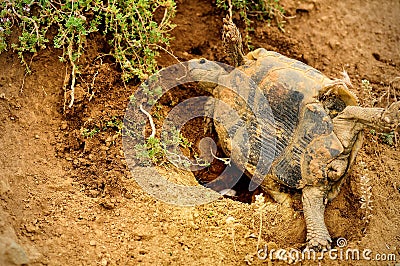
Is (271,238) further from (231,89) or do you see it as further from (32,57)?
(32,57)

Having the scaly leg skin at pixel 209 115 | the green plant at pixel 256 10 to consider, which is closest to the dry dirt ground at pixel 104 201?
the scaly leg skin at pixel 209 115

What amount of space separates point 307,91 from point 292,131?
0.32 meters

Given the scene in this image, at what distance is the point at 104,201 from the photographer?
11.6ft

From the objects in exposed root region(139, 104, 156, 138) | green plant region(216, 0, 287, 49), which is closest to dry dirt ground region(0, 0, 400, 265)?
exposed root region(139, 104, 156, 138)

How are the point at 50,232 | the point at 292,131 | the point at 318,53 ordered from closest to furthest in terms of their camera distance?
the point at 50,232 → the point at 292,131 → the point at 318,53

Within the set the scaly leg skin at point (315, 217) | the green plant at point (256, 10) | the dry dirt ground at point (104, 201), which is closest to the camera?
the dry dirt ground at point (104, 201)

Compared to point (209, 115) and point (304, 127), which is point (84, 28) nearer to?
point (209, 115)

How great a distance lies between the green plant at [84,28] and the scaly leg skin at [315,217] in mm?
1612

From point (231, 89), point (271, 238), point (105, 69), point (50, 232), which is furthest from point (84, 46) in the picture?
point (271, 238)

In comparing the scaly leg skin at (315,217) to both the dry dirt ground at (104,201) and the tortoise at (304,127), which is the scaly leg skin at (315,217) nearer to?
the tortoise at (304,127)

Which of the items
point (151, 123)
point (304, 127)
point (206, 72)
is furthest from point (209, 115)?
point (304, 127)

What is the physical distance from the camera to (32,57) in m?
3.94

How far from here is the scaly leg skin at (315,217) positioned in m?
3.40

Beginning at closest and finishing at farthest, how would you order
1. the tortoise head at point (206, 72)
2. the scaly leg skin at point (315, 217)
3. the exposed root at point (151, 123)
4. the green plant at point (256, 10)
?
the scaly leg skin at point (315, 217)
the exposed root at point (151, 123)
the tortoise head at point (206, 72)
the green plant at point (256, 10)
